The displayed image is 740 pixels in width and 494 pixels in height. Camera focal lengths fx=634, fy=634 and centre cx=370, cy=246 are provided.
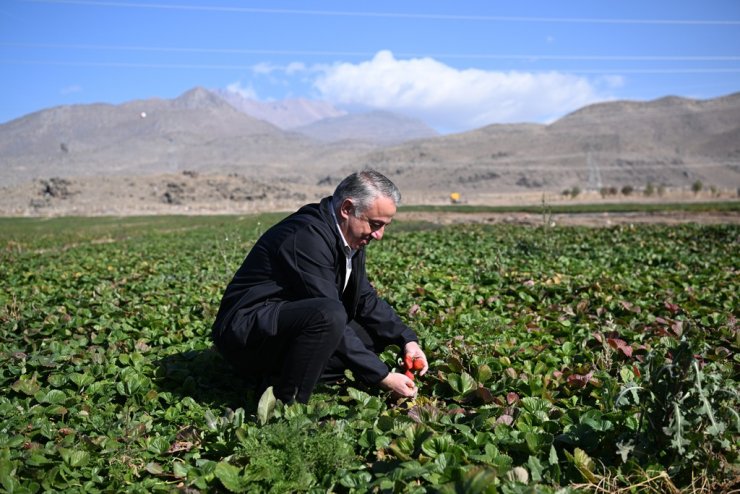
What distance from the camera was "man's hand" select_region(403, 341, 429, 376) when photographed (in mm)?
4336

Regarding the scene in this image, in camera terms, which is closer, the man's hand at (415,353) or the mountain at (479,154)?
the man's hand at (415,353)

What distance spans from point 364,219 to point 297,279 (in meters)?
0.57

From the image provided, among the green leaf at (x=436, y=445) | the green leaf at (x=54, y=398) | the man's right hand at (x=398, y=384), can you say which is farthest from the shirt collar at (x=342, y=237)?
the green leaf at (x=54, y=398)

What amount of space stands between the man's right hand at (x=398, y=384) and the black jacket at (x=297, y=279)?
1.8 inches

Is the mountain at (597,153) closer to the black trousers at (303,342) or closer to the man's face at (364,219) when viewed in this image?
the man's face at (364,219)

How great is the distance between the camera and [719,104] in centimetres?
11375

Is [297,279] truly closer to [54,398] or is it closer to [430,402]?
[430,402]

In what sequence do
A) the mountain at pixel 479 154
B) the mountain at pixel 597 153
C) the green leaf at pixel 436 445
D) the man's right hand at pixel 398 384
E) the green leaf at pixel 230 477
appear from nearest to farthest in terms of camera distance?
the green leaf at pixel 230 477 → the green leaf at pixel 436 445 → the man's right hand at pixel 398 384 → the mountain at pixel 597 153 → the mountain at pixel 479 154

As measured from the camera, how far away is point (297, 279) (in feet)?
13.1

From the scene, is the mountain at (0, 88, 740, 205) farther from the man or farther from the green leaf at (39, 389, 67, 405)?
the green leaf at (39, 389, 67, 405)

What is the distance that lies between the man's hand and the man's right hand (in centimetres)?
33

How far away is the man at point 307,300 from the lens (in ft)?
12.6

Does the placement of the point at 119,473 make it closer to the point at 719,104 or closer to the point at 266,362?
the point at 266,362

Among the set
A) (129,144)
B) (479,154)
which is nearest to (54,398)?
(479,154)
